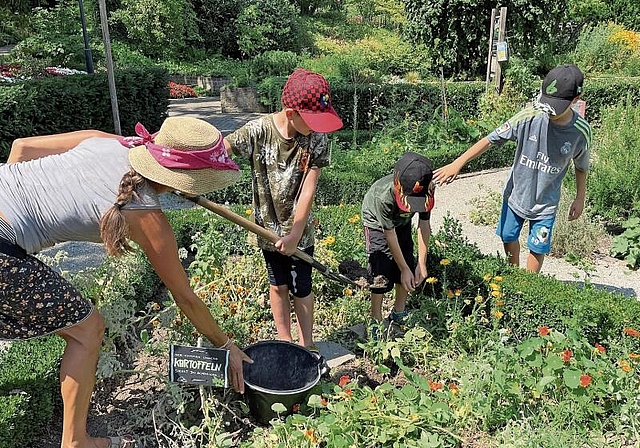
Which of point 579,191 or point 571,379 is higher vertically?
point 579,191

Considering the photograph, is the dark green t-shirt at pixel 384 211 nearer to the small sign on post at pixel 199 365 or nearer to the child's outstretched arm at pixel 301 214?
the child's outstretched arm at pixel 301 214

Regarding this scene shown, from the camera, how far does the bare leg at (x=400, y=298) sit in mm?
3604

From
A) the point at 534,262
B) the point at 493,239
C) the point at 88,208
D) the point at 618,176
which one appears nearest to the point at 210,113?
the point at 493,239

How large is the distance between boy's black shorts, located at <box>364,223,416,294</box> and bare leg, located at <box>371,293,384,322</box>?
4 centimetres

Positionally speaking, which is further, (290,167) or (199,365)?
(290,167)

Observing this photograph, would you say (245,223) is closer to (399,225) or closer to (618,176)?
(399,225)

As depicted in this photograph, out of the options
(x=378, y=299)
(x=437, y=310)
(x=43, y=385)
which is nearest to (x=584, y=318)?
(x=437, y=310)

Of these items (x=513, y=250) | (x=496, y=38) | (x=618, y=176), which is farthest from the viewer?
(x=496, y=38)

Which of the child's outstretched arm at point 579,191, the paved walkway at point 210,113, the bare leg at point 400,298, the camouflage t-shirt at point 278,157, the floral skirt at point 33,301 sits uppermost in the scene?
the camouflage t-shirt at point 278,157

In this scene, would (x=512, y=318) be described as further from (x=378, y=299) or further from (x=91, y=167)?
(x=91, y=167)

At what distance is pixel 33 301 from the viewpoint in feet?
→ 7.13

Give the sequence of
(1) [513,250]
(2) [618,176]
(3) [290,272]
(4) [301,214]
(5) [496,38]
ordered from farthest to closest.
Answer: (5) [496,38] < (2) [618,176] < (1) [513,250] < (3) [290,272] < (4) [301,214]

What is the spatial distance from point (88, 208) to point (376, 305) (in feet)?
6.24

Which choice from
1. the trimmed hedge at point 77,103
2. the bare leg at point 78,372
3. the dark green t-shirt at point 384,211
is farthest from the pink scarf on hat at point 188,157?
the trimmed hedge at point 77,103
